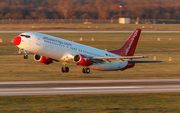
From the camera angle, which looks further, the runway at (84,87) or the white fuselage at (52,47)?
the white fuselage at (52,47)

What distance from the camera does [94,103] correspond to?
26.5 meters

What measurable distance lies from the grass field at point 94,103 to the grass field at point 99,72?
13830 millimetres

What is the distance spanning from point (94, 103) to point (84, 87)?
7984 mm

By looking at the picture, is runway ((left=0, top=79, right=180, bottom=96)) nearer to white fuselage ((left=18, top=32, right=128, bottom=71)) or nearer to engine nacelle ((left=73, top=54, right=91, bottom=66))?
engine nacelle ((left=73, top=54, right=91, bottom=66))

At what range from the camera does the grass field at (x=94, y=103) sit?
944 inches

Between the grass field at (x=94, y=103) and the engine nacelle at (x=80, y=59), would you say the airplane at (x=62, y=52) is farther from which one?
the grass field at (x=94, y=103)

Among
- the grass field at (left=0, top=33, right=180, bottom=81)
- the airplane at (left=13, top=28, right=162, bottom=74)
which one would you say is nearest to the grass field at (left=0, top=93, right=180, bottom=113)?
the airplane at (left=13, top=28, right=162, bottom=74)

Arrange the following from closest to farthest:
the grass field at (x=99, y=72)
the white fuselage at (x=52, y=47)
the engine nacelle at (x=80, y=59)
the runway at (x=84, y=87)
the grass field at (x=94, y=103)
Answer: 1. the grass field at (x=94, y=103)
2. the runway at (x=84, y=87)
3. the white fuselage at (x=52, y=47)
4. the engine nacelle at (x=80, y=59)
5. the grass field at (x=99, y=72)

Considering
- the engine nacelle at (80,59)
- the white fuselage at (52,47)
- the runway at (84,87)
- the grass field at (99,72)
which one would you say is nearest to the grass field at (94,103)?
the runway at (84,87)

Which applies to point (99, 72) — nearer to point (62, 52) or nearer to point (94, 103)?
point (62, 52)

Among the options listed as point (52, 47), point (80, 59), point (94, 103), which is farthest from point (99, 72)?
point (94, 103)

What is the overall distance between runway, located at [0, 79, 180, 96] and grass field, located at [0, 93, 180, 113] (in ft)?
6.80

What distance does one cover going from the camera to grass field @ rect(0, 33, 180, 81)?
44.8 meters

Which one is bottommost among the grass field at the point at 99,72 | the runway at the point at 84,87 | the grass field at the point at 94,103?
the grass field at the point at 94,103
